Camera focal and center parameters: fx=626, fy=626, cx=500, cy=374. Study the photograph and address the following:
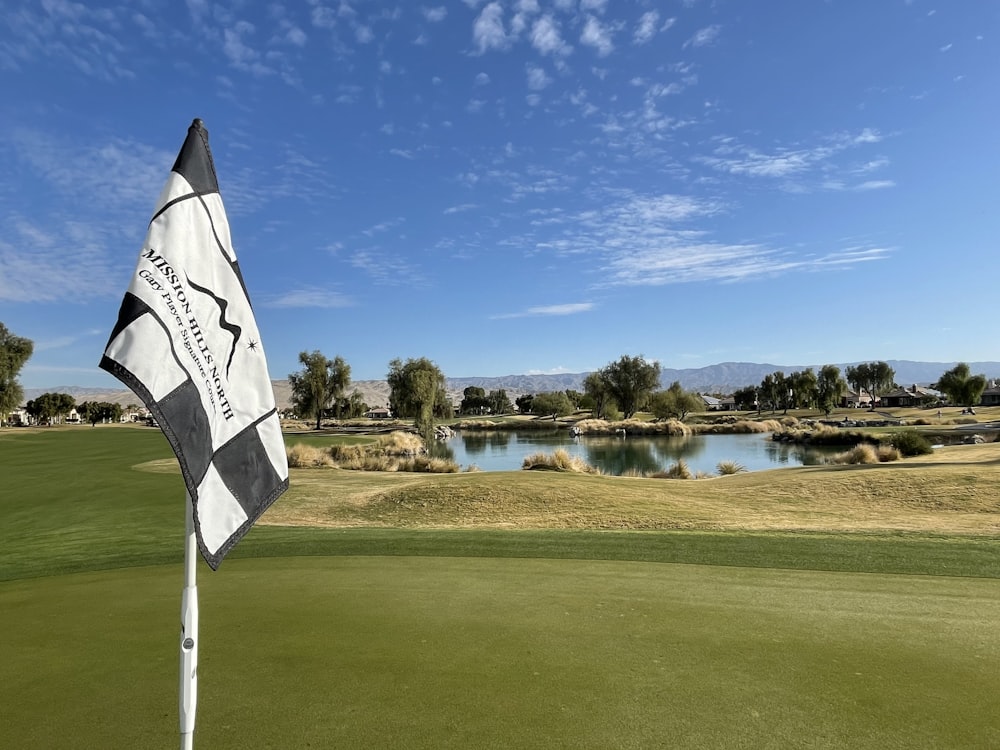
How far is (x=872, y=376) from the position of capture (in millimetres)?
102938

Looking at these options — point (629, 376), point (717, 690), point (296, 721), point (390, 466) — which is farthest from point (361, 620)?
point (629, 376)

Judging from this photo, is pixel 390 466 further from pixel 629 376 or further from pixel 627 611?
pixel 629 376

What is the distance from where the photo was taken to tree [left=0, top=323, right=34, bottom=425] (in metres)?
54.8

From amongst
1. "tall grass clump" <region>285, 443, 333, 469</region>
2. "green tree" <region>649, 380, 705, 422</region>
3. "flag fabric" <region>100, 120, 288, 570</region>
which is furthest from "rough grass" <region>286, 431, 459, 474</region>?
"green tree" <region>649, 380, 705, 422</region>

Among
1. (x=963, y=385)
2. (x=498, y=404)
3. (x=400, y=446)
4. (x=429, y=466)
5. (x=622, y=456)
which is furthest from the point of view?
(x=498, y=404)

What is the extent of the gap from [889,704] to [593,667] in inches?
63.2

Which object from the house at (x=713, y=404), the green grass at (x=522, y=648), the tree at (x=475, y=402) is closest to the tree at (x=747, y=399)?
the house at (x=713, y=404)

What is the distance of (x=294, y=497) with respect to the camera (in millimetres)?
16047

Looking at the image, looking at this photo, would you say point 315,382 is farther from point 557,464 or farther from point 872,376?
point 872,376

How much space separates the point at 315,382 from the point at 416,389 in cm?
1882

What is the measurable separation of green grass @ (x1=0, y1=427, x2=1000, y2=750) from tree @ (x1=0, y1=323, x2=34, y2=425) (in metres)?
59.0

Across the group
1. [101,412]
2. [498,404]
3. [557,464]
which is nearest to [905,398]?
[498,404]

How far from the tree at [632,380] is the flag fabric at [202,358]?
252ft

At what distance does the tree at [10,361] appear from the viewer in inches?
2156
